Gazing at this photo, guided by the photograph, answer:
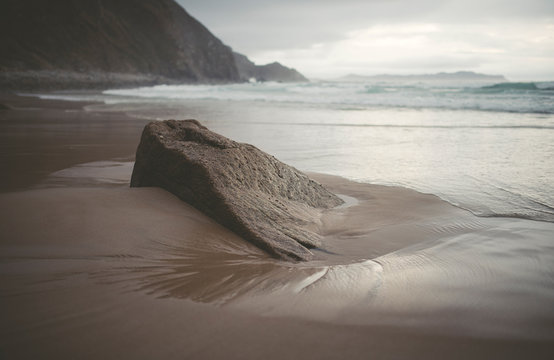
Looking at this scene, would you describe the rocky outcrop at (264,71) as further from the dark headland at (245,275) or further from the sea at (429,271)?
the dark headland at (245,275)

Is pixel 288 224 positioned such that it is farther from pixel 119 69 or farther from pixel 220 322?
pixel 119 69

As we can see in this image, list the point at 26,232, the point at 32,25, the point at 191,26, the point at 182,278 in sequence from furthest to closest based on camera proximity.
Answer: the point at 191,26 → the point at 32,25 → the point at 26,232 → the point at 182,278

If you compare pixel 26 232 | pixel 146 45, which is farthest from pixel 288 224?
pixel 146 45

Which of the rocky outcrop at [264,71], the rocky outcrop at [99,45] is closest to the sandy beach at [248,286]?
the rocky outcrop at [99,45]

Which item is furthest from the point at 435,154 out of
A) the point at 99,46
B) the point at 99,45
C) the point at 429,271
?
the point at 99,45

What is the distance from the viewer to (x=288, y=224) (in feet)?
8.27

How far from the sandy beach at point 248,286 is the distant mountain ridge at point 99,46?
2816 cm

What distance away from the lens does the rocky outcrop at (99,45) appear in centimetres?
3519

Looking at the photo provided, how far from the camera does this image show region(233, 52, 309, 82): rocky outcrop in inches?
5438

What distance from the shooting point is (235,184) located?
2574 mm

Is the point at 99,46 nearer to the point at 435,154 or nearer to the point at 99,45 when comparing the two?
the point at 99,45

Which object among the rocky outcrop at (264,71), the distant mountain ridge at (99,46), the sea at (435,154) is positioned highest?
the rocky outcrop at (264,71)

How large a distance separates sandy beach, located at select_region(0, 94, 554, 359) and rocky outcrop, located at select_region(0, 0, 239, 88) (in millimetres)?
28682

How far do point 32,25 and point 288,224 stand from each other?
51.5 metres
